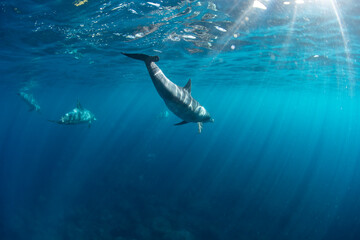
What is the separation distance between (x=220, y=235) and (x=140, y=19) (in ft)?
44.5

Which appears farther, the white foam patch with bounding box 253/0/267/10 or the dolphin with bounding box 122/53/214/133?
the white foam patch with bounding box 253/0/267/10

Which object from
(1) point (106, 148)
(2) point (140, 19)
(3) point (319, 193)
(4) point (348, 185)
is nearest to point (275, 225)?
(3) point (319, 193)

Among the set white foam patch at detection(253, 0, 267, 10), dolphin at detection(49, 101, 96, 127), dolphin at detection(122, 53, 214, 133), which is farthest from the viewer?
white foam patch at detection(253, 0, 267, 10)

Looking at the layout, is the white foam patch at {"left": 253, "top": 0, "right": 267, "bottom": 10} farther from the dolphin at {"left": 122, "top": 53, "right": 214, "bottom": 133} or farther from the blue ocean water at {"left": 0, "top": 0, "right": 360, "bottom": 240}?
the dolphin at {"left": 122, "top": 53, "right": 214, "bottom": 133}

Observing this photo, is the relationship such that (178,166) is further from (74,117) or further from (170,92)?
(170,92)

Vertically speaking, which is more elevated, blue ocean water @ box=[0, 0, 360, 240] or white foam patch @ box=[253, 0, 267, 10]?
white foam patch @ box=[253, 0, 267, 10]

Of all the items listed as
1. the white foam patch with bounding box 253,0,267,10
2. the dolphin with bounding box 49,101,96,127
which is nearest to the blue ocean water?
the white foam patch with bounding box 253,0,267,10

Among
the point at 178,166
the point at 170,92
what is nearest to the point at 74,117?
the point at 170,92

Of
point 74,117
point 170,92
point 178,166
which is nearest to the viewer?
point 170,92

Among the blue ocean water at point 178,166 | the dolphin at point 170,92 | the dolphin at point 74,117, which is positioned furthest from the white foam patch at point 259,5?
the dolphin at point 74,117

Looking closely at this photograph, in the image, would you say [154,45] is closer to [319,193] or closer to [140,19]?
[140,19]

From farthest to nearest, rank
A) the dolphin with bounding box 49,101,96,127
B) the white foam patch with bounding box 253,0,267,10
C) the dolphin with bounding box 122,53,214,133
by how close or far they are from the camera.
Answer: the white foam patch with bounding box 253,0,267,10 → the dolphin with bounding box 49,101,96,127 → the dolphin with bounding box 122,53,214,133

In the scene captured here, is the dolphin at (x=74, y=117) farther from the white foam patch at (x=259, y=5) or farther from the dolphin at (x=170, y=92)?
the white foam patch at (x=259, y=5)

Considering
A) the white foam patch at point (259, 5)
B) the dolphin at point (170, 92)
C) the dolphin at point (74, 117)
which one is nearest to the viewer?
the dolphin at point (170, 92)
